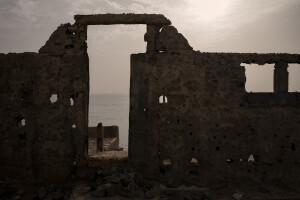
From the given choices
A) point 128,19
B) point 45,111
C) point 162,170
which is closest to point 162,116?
point 162,170

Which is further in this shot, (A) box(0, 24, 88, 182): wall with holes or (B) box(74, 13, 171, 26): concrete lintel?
(A) box(0, 24, 88, 182): wall with holes

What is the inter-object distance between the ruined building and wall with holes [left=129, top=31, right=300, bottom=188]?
2 centimetres

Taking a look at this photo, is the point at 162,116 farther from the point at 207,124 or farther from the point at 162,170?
the point at 162,170

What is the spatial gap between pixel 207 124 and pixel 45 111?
158 inches

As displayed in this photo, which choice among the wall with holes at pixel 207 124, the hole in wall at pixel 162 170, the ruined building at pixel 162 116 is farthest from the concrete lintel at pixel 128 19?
the hole in wall at pixel 162 170

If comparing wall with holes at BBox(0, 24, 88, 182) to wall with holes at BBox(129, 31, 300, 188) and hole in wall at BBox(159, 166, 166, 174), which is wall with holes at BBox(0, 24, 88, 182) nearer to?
wall with holes at BBox(129, 31, 300, 188)

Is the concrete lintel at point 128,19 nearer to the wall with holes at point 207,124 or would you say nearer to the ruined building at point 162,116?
the ruined building at point 162,116

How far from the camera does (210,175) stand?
256 inches

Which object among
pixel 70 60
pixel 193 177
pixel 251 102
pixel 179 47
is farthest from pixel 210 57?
pixel 70 60

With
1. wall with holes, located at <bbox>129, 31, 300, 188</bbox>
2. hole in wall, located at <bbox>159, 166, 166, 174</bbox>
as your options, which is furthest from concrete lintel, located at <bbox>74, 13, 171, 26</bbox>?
hole in wall, located at <bbox>159, 166, 166, 174</bbox>

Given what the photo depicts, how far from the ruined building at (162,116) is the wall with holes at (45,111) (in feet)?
0.08

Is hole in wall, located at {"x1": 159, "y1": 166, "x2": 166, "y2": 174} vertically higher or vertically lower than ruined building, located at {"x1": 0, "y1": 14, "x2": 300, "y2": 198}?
lower

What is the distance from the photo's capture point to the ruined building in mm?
6484

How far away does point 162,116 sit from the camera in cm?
648
